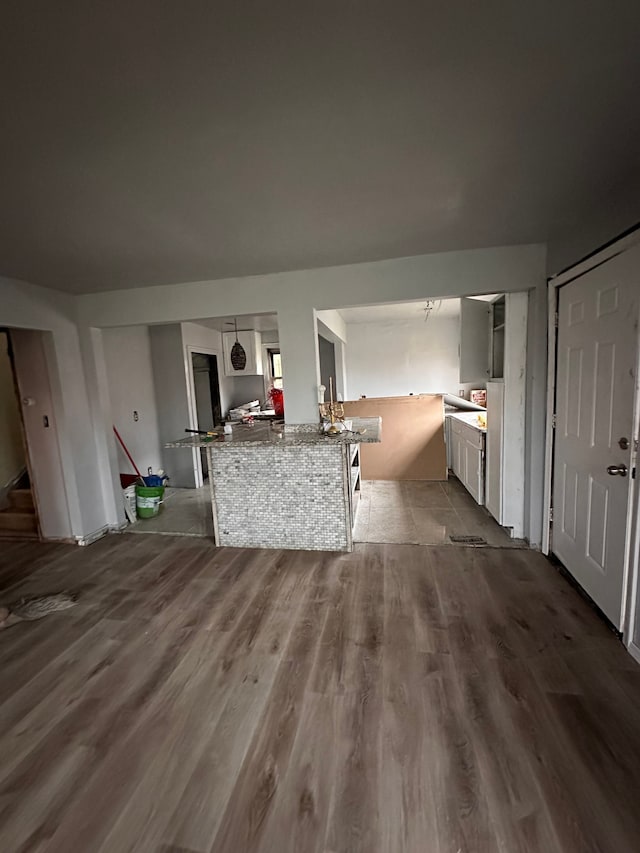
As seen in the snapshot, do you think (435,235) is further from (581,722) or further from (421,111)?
(581,722)

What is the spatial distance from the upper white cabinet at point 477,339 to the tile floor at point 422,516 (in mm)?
1355

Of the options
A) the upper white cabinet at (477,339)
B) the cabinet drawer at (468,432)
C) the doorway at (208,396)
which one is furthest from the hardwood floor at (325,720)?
the doorway at (208,396)

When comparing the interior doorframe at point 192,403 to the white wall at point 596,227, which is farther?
the interior doorframe at point 192,403

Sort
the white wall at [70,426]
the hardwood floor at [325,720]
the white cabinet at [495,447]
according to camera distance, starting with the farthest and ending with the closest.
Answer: the white wall at [70,426] → the white cabinet at [495,447] → the hardwood floor at [325,720]

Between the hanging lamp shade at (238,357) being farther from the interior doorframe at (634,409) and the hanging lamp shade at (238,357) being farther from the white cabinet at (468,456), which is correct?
the interior doorframe at (634,409)

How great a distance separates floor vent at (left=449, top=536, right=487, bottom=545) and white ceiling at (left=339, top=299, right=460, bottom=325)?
2.75 m

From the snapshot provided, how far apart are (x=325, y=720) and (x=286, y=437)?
197cm

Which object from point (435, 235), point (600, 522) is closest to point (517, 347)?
point (435, 235)

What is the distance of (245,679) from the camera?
71.1 inches

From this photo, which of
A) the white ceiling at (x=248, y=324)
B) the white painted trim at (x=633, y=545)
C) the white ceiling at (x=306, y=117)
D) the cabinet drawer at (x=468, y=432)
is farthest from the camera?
the white ceiling at (x=248, y=324)

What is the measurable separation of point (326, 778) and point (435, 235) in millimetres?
2861

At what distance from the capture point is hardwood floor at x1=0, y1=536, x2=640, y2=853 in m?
1.20

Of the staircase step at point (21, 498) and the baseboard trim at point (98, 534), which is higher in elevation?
the staircase step at point (21, 498)

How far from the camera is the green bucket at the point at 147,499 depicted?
4074 mm
